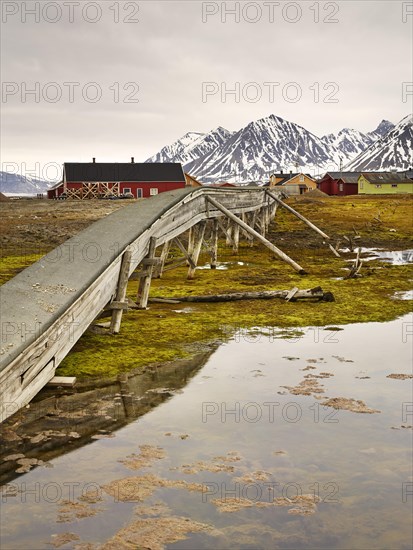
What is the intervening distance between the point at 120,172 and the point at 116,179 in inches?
85.6

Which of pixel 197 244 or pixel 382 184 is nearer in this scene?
pixel 197 244

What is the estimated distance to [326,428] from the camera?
6.83 metres

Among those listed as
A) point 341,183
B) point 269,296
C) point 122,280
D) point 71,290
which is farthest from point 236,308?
point 341,183

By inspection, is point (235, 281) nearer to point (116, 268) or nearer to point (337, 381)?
point (116, 268)

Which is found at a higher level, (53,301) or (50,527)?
(53,301)

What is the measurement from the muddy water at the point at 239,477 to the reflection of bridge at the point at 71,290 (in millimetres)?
1325

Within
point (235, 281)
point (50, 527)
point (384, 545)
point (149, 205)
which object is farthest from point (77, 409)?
point (235, 281)

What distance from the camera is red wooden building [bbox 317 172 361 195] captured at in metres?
94.8

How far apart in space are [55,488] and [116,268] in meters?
5.74

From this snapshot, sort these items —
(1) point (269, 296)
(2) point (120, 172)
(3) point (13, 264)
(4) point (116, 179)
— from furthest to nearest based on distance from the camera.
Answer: (2) point (120, 172) → (4) point (116, 179) → (3) point (13, 264) → (1) point (269, 296)

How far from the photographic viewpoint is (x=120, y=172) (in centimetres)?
7131

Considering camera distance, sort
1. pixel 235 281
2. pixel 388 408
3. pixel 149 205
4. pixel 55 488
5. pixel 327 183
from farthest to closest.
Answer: pixel 327 183 → pixel 235 281 → pixel 149 205 → pixel 388 408 → pixel 55 488

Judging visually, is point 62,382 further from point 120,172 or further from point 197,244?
point 120,172

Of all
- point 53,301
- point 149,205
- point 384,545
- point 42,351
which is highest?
point 149,205
